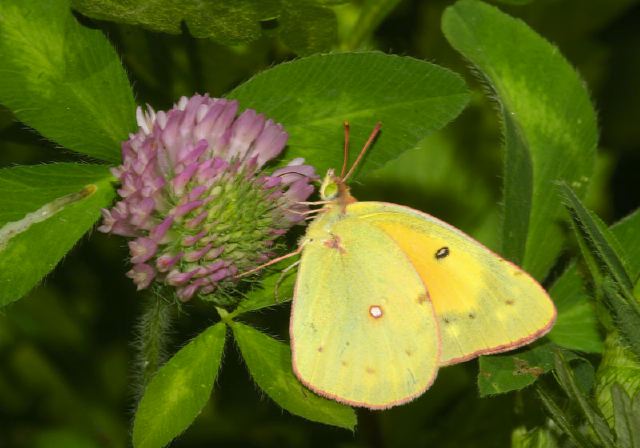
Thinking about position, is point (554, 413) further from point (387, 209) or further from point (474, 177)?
point (474, 177)

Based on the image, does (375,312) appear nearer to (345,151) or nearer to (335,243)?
(335,243)

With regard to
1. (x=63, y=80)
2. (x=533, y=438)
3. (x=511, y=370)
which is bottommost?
(x=533, y=438)

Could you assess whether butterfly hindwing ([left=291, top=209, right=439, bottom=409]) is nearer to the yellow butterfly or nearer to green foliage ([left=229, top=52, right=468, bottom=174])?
the yellow butterfly

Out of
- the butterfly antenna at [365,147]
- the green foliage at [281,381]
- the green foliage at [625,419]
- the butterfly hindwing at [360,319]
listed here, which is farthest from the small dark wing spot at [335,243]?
the green foliage at [625,419]

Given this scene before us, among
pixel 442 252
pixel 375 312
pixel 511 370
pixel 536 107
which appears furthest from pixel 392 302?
pixel 536 107

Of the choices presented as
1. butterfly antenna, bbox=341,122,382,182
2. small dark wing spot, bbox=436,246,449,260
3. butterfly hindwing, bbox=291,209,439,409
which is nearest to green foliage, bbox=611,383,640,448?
butterfly hindwing, bbox=291,209,439,409
